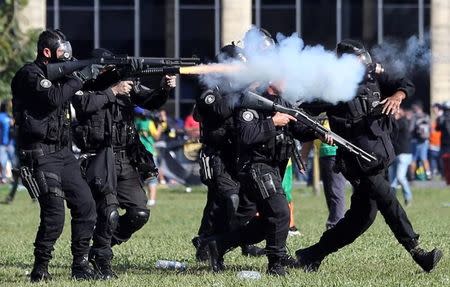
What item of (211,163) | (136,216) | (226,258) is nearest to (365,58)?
(211,163)

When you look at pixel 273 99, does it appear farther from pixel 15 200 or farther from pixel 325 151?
pixel 15 200

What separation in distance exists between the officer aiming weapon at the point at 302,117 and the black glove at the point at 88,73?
4.12 feet

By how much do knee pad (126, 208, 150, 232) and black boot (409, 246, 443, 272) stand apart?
7.61 feet

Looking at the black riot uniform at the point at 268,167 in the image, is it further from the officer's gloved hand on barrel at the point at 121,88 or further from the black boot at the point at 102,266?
the black boot at the point at 102,266

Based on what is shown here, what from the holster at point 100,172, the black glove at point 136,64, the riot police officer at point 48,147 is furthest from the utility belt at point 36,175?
the black glove at point 136,64

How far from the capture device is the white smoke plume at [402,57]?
11.5 m

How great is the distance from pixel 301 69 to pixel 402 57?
131 cm

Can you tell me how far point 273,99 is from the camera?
11047mm

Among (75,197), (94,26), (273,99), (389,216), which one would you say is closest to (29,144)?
(75,197)

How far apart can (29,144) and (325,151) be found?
18.5 ft

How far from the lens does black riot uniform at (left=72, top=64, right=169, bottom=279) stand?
1106 centimetres

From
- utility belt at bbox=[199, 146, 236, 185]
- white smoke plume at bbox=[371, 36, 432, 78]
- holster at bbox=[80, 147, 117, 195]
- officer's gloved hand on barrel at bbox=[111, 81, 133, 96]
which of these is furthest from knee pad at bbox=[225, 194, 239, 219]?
white smoke plume at bbox=[371, 36, 432, 78]

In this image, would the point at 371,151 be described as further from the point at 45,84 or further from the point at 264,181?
the point at 45,84

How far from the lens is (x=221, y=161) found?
1227cm
